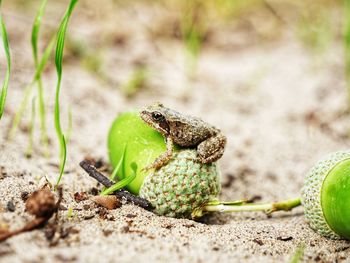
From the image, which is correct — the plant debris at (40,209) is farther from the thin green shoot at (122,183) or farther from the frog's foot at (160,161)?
the frog's foot at (160,161)

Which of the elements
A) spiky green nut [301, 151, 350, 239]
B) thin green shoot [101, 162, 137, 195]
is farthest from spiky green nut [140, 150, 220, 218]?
spiky green nut [301, 151, 350, 239]

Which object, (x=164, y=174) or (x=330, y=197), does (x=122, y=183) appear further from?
(x=330, y=197)

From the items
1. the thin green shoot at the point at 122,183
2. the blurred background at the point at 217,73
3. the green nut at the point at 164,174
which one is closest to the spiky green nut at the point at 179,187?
the green nut at the point at 164,174

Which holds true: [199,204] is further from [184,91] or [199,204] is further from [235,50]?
[235,50]

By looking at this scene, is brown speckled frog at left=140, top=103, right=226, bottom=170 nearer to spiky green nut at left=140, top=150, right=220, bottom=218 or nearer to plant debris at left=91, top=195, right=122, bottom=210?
spiky green nut at left=140, top=150, right=220, bottom=218

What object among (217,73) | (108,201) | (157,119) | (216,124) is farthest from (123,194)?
(217,73)
